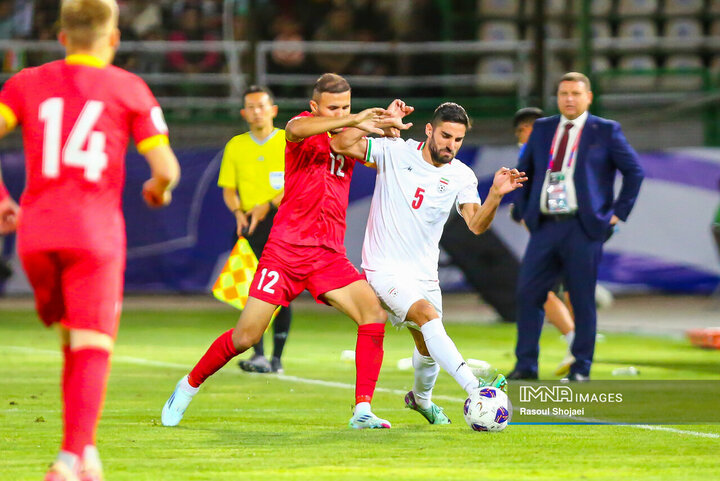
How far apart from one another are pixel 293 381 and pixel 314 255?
259 cm

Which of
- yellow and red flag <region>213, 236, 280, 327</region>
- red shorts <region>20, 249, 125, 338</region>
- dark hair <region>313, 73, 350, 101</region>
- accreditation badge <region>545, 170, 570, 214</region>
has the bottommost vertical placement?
yellow and red flag <region>213, 236, 280, 327</region>

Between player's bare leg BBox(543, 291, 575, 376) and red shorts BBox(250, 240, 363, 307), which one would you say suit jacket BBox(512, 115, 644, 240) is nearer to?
player's bare leg BBox(543, 291, 575, 376)

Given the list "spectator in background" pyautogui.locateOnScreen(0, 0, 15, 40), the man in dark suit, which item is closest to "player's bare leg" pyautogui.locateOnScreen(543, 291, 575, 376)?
the man in dark suit

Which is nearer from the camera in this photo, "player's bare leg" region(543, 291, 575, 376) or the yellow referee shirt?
the yellow referee shirt

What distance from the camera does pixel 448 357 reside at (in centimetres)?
698

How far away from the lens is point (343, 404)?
324 inches

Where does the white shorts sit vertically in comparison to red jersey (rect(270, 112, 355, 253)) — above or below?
below

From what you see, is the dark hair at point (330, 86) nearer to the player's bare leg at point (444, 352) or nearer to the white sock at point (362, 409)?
the player's bare leg at point (444, 352)

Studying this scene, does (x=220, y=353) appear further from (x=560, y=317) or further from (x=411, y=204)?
(x=560, y=317)

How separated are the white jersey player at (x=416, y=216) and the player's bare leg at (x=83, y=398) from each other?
275cm

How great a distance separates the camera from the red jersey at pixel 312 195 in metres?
7.34

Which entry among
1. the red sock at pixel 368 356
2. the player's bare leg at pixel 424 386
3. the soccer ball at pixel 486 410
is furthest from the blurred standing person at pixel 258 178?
the soccer ball at pixel 486 410

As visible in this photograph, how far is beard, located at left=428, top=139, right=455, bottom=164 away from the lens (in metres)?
7.37

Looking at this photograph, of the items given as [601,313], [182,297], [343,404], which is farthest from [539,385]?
[182,297]
